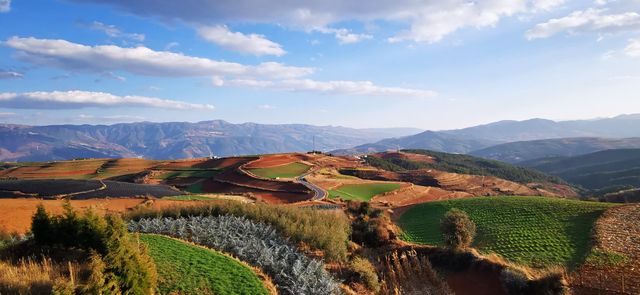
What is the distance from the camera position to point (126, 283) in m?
9.49

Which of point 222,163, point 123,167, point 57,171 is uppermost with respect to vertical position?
point 222,163

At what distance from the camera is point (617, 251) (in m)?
19.8

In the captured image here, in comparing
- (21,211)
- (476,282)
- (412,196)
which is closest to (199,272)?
(476,282)

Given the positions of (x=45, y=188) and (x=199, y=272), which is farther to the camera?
(x=45, y=188)

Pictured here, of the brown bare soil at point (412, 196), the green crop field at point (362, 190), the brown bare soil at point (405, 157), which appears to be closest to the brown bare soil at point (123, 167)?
the green crop field at point (362, 190)

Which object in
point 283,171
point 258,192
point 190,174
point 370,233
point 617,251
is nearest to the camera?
point 617,251

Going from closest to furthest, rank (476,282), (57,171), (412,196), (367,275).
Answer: (367,275) → (476,282) → (412,196) → (57,171)

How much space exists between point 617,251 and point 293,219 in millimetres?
16194

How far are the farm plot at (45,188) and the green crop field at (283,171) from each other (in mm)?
24941

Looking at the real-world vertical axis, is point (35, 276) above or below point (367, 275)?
above

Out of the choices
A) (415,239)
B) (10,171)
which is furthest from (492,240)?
(10,171)

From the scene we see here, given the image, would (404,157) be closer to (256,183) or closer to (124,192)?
(256,183)

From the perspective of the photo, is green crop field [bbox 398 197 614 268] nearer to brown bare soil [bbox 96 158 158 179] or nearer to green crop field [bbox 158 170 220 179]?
green crop field [bbox 158 170 220 179]

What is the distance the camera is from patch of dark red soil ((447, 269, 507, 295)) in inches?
696
